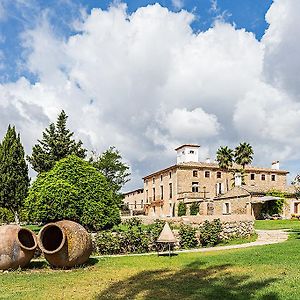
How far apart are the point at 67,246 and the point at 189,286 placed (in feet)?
16.6

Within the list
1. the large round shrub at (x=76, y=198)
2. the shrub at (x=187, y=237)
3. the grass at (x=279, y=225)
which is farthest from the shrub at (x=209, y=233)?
the grass at (x=279, y=225)

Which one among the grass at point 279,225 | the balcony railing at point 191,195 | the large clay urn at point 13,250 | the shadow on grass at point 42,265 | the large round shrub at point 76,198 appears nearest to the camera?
the large clay urn at point 13,250

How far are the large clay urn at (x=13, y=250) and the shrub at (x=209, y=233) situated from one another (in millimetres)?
9235

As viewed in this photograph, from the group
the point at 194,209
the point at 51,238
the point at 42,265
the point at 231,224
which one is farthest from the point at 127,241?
the point at 194,209

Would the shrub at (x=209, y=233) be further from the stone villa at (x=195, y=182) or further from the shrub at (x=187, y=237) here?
the stone villa at (x=195, y=182)

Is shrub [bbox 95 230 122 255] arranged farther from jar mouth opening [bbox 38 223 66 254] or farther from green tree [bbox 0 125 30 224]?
green tree [bbox 0 125 30 224]

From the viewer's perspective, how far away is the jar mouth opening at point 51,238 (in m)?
13.5

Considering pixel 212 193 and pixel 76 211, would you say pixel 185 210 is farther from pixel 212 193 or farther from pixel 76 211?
pixel 76 211

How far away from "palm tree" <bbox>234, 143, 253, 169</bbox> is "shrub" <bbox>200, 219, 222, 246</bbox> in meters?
35.0

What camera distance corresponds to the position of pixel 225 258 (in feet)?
47.3

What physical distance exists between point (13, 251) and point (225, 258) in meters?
7.13

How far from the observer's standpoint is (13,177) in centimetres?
3791

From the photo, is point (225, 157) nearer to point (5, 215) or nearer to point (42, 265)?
point (5, 215)

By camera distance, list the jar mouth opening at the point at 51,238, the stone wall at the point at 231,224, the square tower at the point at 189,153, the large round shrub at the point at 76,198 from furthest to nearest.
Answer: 1. the square tower at the point at 189,153
2. the stone wall at the point at 231,224
3. the large round shrub at the point at 76,198
4. the jar mouth opening at the point at 51,238
